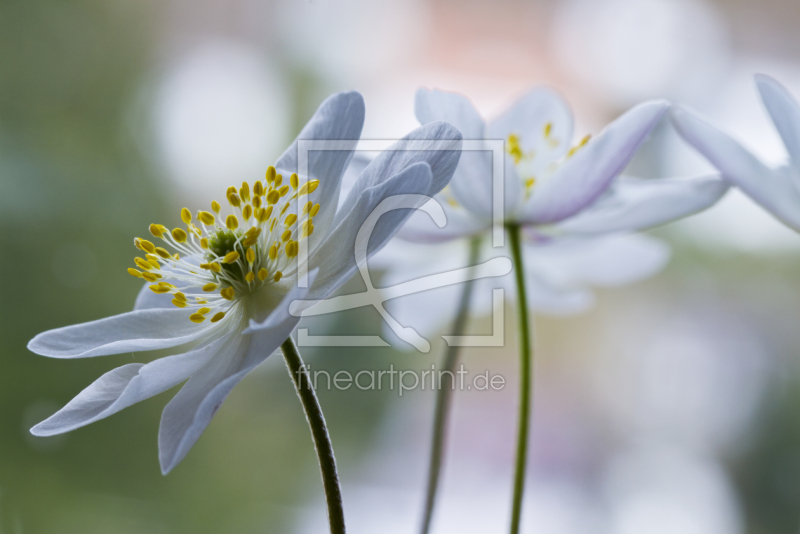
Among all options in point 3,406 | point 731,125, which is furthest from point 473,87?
point 3,406

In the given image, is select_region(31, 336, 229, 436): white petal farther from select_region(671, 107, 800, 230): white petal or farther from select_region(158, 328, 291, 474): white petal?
select_region(671, 107, 800, 230): white petal

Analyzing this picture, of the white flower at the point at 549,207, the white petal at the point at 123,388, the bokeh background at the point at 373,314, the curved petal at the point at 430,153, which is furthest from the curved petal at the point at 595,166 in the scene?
the bokeh background at the point at 373,314

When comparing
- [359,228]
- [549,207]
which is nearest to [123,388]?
[359,228]

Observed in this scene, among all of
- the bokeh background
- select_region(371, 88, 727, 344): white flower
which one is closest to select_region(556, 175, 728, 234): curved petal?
select_region(371, 88, 727, 344): white flower

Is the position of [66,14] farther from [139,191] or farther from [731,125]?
[731,125]

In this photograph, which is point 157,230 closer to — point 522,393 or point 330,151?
point 330,151

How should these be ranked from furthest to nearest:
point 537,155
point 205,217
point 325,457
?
point 537,155 < point 205,217 < point 325,457
